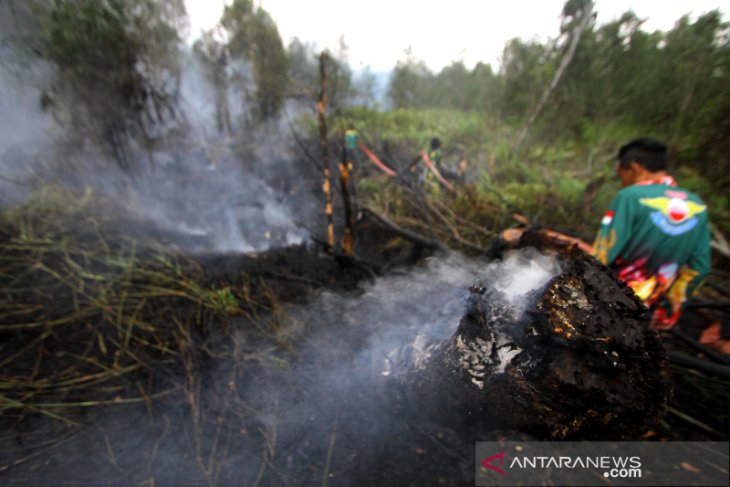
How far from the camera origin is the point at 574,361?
0.97 m

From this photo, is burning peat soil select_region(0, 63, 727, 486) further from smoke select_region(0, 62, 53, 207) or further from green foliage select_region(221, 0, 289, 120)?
green foliage select_region(221, 0, 289, 120)

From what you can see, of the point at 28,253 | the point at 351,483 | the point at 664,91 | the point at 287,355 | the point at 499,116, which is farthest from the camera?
the point at 499,116

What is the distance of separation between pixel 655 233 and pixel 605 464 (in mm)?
1604

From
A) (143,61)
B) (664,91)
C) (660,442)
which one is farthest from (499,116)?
(660,442)

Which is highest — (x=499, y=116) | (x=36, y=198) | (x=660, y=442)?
(x=499, y=116)

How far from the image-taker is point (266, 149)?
12.8 meters

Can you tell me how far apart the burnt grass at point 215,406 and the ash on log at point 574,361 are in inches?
13.2

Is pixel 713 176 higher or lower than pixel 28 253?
higher

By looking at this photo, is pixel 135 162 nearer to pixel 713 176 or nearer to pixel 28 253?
pixel 28 253

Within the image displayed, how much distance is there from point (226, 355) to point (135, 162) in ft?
22.7

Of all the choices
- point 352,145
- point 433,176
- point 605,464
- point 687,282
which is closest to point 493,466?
point 605,464

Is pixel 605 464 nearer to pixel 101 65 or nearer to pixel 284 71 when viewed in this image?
pixel 101 65

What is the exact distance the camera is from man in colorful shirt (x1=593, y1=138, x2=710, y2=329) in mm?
2059

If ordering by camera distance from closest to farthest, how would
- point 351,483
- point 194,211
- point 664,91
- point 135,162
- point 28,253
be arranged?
1. point 351,483
2. point 28,253
3. point 194,211
4. point 135,162
5. point 664,91
